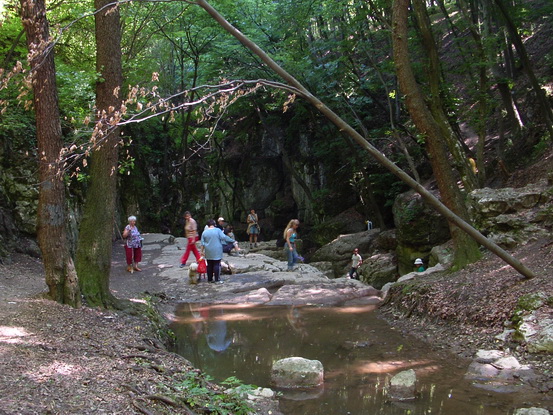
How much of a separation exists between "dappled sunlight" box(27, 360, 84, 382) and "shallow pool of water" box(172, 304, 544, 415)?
89.7 inches

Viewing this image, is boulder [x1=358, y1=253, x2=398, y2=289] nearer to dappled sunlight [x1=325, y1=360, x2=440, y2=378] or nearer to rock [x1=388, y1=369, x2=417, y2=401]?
dappled sunlight [x1=325, y1=360, x2=440, y2=378]

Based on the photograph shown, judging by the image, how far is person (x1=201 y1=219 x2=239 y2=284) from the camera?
13.8 m

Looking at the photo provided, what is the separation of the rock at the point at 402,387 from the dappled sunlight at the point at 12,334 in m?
4.35

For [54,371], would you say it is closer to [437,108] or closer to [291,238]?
[437,108]

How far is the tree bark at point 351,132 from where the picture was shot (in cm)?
632

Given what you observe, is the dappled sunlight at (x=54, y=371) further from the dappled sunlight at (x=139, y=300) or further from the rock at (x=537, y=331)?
the rock at (x=537, y=331)

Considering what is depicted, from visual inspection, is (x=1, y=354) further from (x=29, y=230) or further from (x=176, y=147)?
(x=176, y=147)

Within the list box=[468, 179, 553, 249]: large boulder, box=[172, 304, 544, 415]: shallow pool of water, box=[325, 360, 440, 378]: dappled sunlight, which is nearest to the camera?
box=[172, 304, 544, 415]: shallow pool of water

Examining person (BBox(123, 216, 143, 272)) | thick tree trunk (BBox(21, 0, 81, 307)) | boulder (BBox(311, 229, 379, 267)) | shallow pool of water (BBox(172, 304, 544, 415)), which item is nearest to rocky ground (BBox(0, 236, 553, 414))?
thick tree trunk (BBox(21, 0, 81, 307))

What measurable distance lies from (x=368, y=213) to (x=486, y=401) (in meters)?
19.1

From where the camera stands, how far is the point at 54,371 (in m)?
4.86

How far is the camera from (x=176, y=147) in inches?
1276

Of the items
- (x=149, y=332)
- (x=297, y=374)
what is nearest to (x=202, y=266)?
(x=149, y=332)

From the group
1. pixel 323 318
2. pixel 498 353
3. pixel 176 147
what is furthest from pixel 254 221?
pixel 498 353
